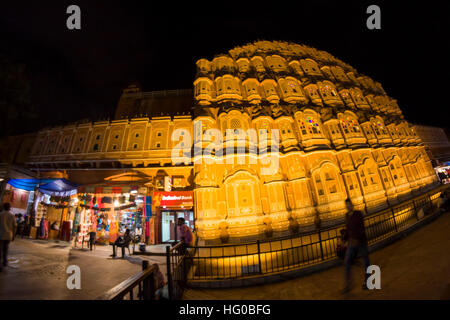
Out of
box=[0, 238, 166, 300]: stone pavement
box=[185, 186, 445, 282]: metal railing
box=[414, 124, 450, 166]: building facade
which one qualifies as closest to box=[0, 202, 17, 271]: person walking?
box=[0, 238, 166, 300]: stone pavement

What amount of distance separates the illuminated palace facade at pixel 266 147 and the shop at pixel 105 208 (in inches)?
92.5

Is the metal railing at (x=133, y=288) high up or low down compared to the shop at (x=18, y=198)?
down

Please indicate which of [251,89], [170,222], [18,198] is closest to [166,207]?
[170,222]

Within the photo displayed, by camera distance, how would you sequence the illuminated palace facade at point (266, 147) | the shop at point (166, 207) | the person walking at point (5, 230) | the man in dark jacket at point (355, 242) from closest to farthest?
the man in dark jacket at point (355, 242), the person walking at point (5, 230), the illuminated palace facade at point (266, 147), the shop at point (166, 207)

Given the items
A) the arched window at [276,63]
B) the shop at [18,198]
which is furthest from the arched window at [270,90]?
the shop at [18,198]

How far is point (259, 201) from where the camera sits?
14719mm

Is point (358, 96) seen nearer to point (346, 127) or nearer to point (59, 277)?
point (346, 127)

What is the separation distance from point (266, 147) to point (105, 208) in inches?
563

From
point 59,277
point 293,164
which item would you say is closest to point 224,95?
point 293,164

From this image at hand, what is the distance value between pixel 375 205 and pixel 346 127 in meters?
8.29

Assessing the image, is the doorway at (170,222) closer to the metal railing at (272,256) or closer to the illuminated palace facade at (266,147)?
the illuminated palace facade at (266,147)

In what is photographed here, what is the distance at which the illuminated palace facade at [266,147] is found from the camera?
1466 cm

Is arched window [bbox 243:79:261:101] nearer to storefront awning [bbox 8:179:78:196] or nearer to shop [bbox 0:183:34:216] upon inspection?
storefront awning [bbox 8:179:78:196]
